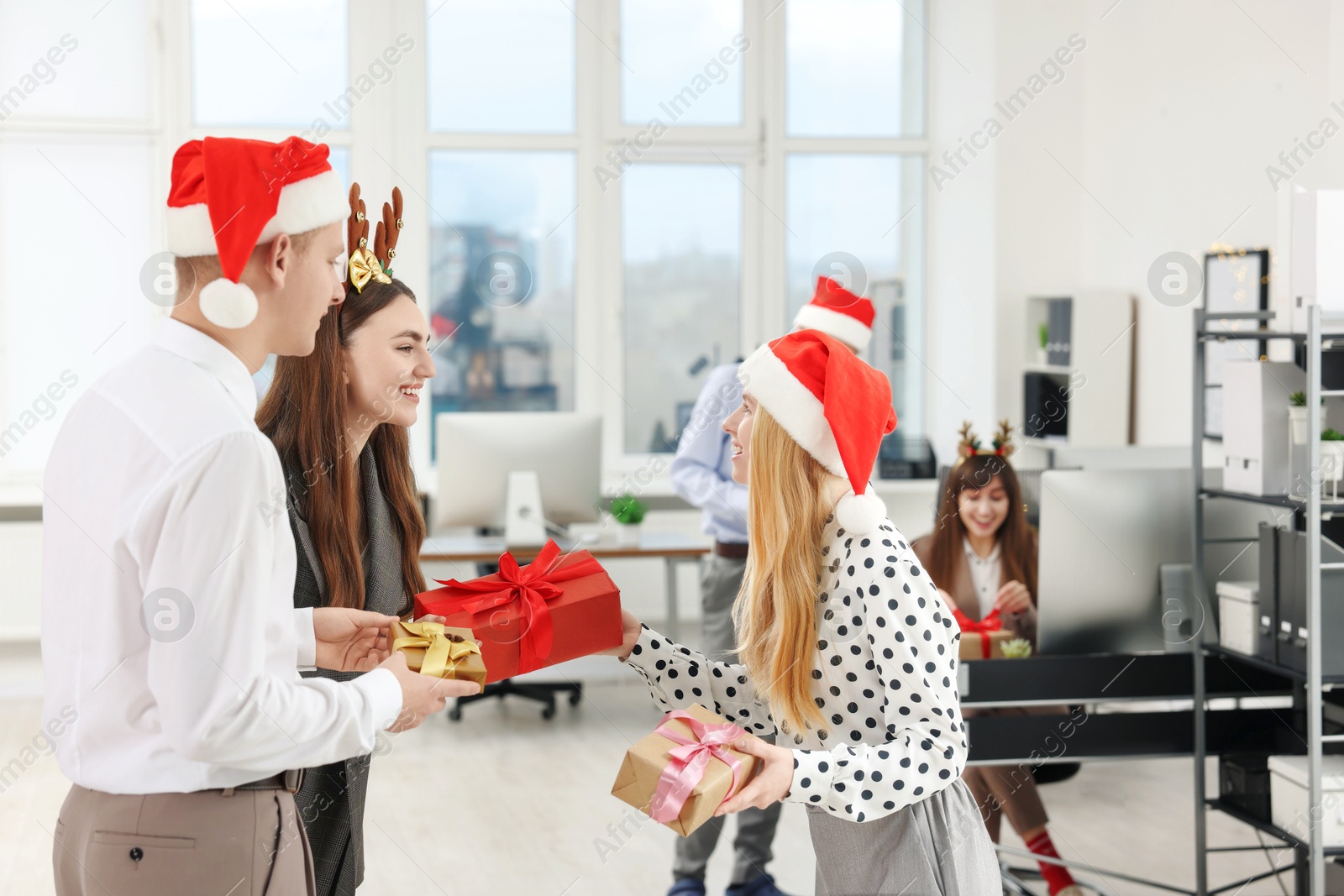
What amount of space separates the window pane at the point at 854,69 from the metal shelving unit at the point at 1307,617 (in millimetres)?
3774

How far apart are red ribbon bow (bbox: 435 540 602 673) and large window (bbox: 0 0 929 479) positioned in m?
4.32

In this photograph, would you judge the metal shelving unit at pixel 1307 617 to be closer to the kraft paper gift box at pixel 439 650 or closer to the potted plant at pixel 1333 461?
the potted plant at pixel 1333 461

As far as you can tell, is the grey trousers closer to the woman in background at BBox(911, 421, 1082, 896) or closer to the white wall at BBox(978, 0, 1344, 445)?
the woman in background at BBox(911, 421, 1082, 896)

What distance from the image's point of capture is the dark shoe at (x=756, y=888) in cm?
305

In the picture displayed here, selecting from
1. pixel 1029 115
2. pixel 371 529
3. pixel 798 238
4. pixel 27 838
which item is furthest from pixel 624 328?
pixel 371 529

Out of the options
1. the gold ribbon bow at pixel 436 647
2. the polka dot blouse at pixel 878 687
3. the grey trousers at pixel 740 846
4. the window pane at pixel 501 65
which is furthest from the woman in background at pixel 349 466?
the window pane at pixel 501 65

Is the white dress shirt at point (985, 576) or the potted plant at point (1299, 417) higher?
the potted plant at point (1299, 417)

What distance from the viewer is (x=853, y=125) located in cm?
625

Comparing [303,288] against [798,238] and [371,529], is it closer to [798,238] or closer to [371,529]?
[371,529]

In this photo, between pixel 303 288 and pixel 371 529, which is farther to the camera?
pixel 371 529

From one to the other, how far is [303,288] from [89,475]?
0.92ft

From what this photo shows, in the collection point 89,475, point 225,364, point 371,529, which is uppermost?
point 225,364

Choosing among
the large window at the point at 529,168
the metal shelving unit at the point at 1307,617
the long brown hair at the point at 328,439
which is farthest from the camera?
the large window at the point at 529,168

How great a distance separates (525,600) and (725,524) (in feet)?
6.58
